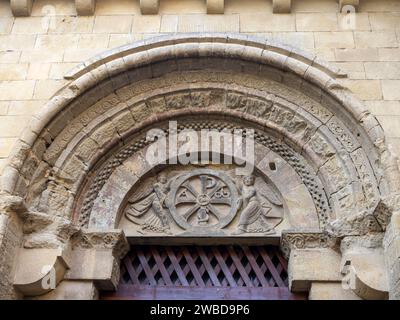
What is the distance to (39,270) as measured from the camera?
5.38 metres

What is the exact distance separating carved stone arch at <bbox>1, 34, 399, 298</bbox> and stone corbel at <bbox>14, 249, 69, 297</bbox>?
10cm

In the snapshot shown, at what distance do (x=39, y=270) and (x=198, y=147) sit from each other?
211 cm

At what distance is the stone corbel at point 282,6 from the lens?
259 inches

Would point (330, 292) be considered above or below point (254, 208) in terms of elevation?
below

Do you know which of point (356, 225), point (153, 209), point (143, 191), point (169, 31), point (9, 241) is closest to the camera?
point (9, 241)

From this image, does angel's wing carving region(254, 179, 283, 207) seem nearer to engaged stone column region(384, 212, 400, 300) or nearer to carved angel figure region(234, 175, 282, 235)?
carved angel figure region(234, 175, 282, 235)

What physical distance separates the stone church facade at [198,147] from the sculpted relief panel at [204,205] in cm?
2

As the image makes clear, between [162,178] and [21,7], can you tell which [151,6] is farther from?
[162,178]

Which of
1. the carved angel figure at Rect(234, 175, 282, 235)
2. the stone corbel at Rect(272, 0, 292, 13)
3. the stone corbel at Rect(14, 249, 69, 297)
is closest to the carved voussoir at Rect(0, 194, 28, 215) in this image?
the stone corbel at Rect(14, 249, 69, 297)

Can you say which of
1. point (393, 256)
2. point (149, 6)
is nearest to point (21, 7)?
point (149, 6)

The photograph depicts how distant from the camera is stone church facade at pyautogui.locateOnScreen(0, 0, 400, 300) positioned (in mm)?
5504

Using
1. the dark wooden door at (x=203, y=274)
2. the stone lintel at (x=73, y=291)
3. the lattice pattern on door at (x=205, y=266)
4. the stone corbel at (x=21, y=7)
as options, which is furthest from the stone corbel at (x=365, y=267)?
the stone corbel at (x=21, y=7)

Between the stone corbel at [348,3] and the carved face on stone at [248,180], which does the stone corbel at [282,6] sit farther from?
the carved face on stone at [248,180]
